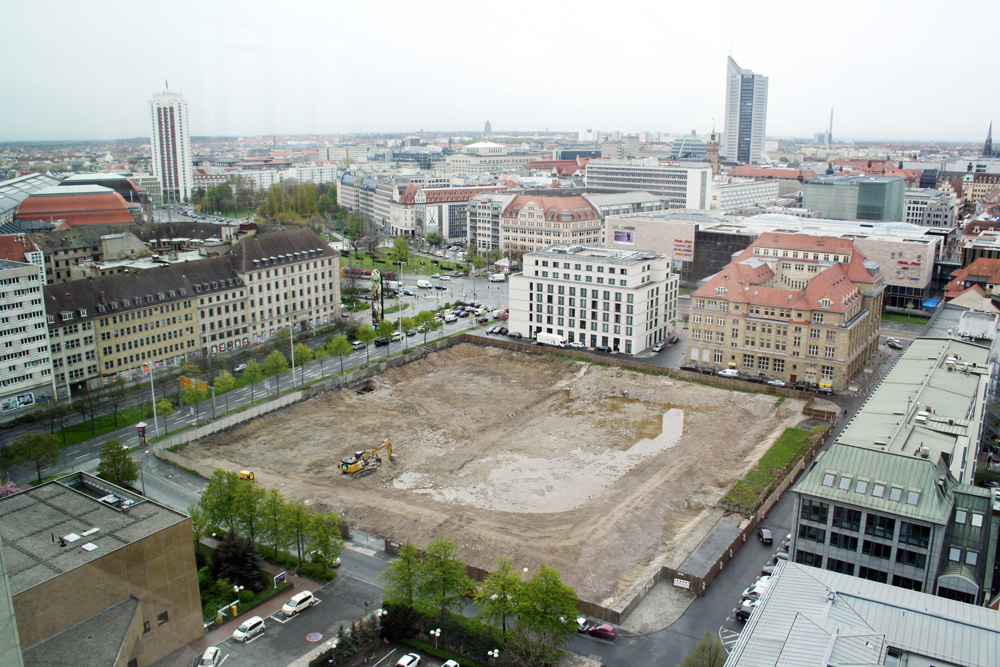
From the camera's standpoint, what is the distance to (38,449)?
34906 mm

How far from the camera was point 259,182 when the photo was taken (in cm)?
15475

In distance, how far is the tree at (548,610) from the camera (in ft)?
74.9

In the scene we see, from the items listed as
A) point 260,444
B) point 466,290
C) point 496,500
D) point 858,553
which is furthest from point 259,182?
point 858,553

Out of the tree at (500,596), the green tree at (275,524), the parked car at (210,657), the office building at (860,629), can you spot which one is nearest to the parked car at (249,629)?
the parked car at (210,657)

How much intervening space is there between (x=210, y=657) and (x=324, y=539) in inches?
214

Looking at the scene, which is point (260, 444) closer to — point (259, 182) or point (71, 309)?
point (71, 309)

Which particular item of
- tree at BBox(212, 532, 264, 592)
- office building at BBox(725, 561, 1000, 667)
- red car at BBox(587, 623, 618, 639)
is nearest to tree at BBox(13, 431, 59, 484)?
tree at BBox(212, 532, 264, 592)

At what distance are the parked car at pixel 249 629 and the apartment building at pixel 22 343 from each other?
2399 centimetres

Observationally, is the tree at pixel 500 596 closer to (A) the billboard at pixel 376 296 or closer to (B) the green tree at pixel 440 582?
(B) the green tree at pixel 440 582

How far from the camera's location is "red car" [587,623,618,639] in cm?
2450

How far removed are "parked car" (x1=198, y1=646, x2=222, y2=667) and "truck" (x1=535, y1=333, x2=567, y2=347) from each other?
124ft

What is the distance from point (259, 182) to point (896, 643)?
153 metres

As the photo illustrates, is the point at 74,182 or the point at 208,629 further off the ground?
the point at 74,182

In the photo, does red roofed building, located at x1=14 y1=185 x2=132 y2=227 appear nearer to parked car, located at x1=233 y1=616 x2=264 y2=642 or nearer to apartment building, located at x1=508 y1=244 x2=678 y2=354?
apartment building, located at x1=508 y1=244 x2=678 y2=354
